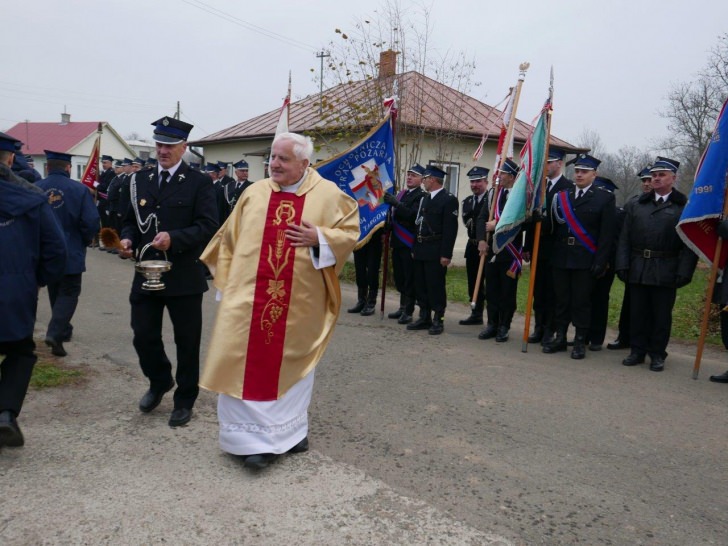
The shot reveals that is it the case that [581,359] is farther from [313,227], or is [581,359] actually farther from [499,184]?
[313,227]

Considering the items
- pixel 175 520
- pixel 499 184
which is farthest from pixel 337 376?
pixel 499 184

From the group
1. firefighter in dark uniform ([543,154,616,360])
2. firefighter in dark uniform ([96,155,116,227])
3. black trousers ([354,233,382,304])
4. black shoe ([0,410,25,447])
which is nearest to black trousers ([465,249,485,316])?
black trousers ([354,233,382,304])

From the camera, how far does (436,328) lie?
8250 millimetres

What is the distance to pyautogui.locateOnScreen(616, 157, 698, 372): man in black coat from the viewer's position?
6734 mm

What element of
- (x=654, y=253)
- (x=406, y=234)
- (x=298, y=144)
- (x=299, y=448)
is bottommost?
→ (x=299, y=448)

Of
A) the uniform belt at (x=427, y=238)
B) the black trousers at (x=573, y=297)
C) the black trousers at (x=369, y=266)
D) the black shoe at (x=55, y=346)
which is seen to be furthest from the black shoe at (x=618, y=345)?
the black shoe at (x=55, y=346)

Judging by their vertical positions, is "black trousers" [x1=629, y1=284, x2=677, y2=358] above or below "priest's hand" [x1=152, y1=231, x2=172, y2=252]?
below

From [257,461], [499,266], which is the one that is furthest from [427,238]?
[257,461]

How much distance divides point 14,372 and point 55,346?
249 cm

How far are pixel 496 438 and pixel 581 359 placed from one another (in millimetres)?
3016

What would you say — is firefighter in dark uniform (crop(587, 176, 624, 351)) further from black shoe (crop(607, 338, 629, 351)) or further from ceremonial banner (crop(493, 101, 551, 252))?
ceremonial banner (crop(493, 101, 551, 252))

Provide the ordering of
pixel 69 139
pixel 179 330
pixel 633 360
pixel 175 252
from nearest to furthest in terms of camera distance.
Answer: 1. pixel 175 252
2. pixel 179 330
3. pixel 633 360
4. pixel 69 139

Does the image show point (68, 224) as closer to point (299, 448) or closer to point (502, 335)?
point (299, 448)

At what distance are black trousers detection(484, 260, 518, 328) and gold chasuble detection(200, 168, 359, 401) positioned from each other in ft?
14.1
